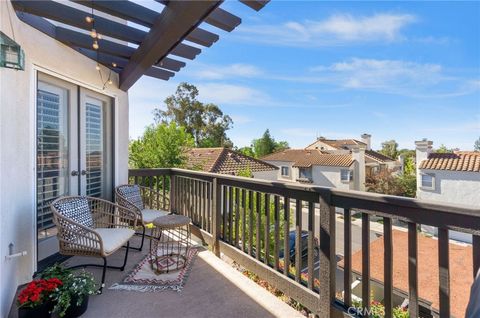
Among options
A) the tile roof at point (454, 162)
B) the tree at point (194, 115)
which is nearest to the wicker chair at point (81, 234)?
the tile roof at point (454, 162)

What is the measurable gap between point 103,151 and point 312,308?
11.0 feet

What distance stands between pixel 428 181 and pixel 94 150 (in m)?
16.0

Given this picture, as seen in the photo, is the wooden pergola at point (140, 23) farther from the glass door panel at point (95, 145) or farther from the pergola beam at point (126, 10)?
the glass door panel at point (95, 145)

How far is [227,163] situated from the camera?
1228cm

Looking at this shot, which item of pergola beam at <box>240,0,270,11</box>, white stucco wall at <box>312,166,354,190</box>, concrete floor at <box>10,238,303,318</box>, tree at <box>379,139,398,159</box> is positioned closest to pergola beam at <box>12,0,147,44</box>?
pergola beam at <box>240,0,270,11</box>

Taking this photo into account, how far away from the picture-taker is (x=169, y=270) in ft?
9.18

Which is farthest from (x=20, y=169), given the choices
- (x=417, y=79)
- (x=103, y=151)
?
(x=417, y=79)

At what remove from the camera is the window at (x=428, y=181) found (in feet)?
45.5

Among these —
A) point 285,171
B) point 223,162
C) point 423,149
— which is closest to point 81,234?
point 223,162

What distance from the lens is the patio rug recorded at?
2453 mm

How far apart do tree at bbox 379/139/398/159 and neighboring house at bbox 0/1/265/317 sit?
31646 mm

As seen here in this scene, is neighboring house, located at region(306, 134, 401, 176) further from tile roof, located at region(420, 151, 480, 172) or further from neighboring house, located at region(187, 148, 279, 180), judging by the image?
neighboring house, located at region(187, 148, 279, 180)

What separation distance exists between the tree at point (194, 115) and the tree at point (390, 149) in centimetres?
1986

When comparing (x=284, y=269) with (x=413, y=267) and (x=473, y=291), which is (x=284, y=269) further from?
(x=473, y=291)
